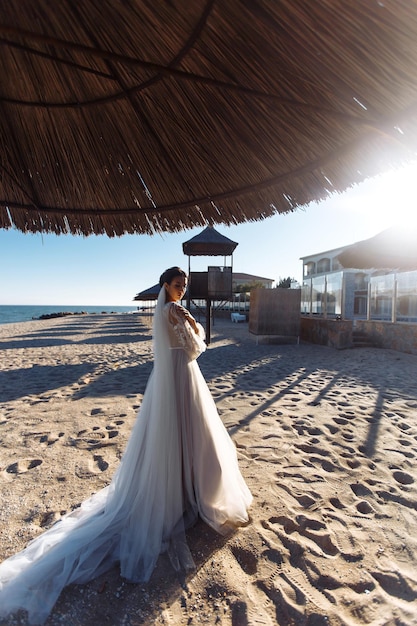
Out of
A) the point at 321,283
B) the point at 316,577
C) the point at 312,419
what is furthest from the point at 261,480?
the point at 321,283

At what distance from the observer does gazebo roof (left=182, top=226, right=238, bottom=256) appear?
547 inches

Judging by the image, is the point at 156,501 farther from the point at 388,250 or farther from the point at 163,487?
the point at 388,250

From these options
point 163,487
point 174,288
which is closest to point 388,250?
point 174,288

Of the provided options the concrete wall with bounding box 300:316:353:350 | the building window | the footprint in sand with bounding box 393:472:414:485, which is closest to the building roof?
the building window

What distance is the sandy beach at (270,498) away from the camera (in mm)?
1746

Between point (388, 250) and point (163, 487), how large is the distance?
7.37 meters

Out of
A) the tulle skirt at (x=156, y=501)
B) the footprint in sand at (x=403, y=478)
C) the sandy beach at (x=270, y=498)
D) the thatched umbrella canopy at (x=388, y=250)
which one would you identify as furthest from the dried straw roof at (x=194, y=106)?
the thatched umbrella canopy at (x=388, y=250)

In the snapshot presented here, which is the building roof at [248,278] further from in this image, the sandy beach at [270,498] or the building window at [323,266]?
the sandy beach at [270,498]

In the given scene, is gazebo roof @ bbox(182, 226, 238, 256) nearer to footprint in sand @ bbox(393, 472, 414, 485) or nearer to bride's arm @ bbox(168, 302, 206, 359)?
footprint in sand @ bbox(393, 472, 414, 485)

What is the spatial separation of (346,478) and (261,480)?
872mm

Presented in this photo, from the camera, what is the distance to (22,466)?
3.28m

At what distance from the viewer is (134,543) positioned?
6.79 feet

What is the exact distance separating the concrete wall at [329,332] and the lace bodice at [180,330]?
1074 cm

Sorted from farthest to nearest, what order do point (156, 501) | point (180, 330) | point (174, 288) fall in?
point (174, 288) → point (180, 330) → point (156, 501)
